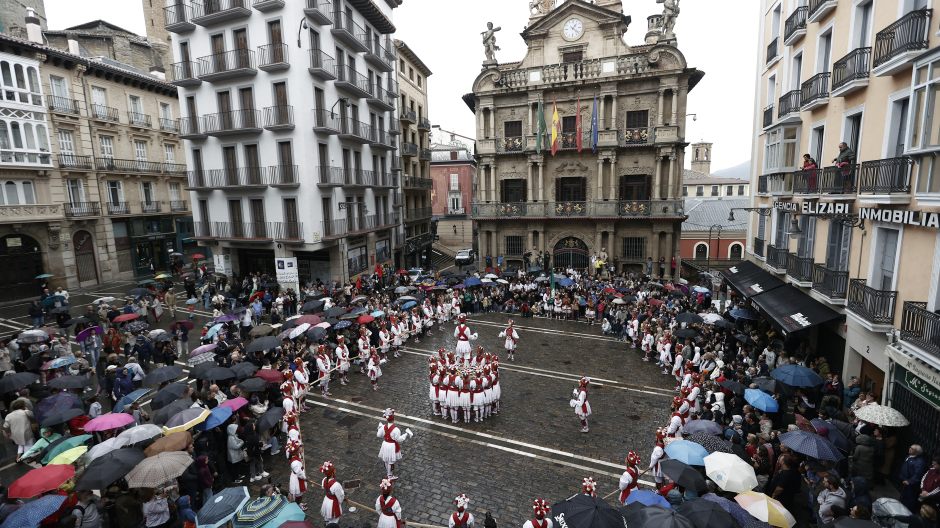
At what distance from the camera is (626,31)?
3300 cm

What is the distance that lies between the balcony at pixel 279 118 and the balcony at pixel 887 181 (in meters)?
25.4

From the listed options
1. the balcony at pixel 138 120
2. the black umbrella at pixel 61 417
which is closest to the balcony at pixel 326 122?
the balcony at pixel 138 120

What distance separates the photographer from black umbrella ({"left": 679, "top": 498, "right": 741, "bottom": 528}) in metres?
6.37

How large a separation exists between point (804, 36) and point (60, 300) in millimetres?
34382

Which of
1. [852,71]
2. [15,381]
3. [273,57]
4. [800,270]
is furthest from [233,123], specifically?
[800,270]

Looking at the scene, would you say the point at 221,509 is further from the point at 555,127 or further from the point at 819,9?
the point at 555,127

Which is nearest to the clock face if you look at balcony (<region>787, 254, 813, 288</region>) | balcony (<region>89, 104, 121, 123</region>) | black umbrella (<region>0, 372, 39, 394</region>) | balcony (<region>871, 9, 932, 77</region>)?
balcony (<region>787, 254, 813, 288</region>)

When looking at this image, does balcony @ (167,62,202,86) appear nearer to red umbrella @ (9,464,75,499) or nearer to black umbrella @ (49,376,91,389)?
black umbrella @ (49,376,91,389)

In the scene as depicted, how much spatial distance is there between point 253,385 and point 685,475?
10.4 meters

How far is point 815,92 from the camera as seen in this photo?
50.3ft

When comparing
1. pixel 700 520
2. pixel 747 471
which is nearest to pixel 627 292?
pixel 747 471

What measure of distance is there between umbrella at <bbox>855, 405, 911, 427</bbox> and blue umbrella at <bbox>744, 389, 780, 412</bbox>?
1573 millimetres

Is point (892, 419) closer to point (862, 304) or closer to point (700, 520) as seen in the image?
point (862, 304)

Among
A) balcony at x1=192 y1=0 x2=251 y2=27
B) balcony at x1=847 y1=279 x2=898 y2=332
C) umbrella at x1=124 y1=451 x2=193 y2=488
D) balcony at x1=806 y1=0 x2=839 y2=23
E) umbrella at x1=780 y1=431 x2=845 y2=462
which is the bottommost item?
umbrella at x1=780 y1=431 x2=845 y2=462
